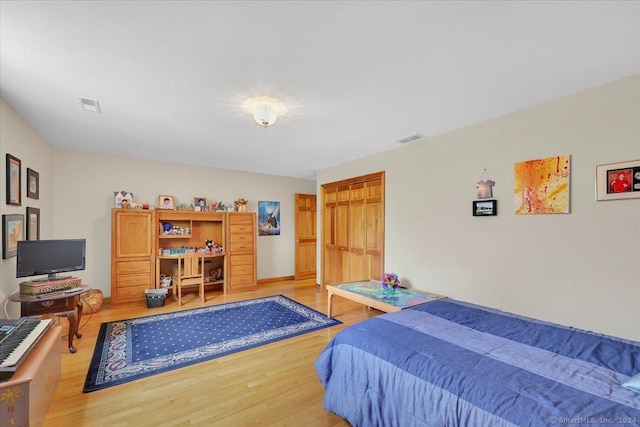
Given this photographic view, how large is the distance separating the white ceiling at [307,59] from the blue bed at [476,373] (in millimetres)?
1887

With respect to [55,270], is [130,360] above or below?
below

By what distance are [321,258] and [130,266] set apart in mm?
3251

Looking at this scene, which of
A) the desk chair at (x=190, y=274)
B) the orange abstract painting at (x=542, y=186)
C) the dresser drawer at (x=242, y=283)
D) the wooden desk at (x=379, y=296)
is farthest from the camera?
the dresser drawer at (x=242, y=283)

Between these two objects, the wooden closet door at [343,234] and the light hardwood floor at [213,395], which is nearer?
the light hardwood floor at [213,395]

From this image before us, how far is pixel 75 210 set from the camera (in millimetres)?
4453

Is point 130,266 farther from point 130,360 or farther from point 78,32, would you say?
point 78,32

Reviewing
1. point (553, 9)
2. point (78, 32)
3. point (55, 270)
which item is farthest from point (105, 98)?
point (553, 9)

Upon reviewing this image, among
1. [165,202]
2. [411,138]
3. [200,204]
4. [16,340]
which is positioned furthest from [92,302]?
[411,138]

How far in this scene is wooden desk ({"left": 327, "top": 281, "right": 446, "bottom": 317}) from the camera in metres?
3.07

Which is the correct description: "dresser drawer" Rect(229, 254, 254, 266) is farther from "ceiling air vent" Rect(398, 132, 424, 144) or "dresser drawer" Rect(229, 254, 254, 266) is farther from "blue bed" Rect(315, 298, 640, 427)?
"blue bed" Rect(315, 298, 640, 427)

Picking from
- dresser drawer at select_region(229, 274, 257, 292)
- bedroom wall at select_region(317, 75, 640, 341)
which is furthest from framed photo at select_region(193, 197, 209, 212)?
bedroom wall at select_region(317, 75, 640, 341)

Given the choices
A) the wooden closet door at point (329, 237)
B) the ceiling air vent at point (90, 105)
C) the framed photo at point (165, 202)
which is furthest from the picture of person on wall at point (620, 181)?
the framed photo at point (165, 202)

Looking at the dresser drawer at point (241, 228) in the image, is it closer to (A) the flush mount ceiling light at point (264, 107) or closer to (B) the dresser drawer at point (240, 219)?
(B) the dresser drawer at point (240, 219)

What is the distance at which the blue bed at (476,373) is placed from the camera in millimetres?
1210
